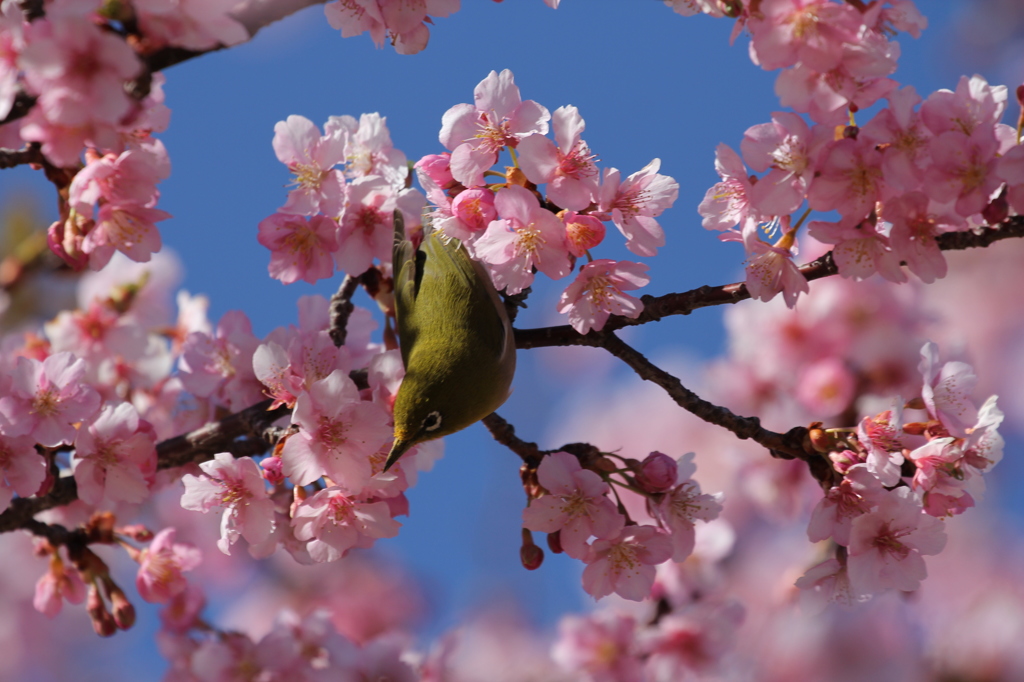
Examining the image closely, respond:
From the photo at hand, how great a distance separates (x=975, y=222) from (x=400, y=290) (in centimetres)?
170

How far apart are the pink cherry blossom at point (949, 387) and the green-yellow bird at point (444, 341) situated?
3.93 feet

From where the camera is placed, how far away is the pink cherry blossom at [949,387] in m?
2.46

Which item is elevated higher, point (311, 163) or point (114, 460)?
point (311, 163)

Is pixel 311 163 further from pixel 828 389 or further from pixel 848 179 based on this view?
pixel 828 389

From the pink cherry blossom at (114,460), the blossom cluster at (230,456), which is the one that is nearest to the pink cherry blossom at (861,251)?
the blossom cluster at (230,456)

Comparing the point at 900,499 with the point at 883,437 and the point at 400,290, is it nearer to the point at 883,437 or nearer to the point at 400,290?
the point at 883,437

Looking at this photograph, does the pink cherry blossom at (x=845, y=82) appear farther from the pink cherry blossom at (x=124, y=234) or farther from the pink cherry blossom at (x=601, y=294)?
the pink cherry blossom at (x=124, y=234)

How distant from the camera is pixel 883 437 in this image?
2.31m

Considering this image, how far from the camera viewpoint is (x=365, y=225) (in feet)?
9.11

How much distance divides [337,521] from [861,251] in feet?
5.20

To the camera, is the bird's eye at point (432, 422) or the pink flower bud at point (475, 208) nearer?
the pink flower bud at point (475, 208)

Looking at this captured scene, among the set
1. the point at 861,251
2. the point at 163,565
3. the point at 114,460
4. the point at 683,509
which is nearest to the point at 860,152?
the point at 861,251

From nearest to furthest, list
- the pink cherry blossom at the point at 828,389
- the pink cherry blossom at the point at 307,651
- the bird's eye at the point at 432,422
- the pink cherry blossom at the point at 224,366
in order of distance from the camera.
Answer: the bird's eye at the point at 432,422 < the pink cherry blossom at the point at 224,366 < the pink cherry blossom at the point at 307,651 < the pink cherry blossom at the point at 828,389

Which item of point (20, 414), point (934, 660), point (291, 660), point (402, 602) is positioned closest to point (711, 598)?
point (934, 660)
